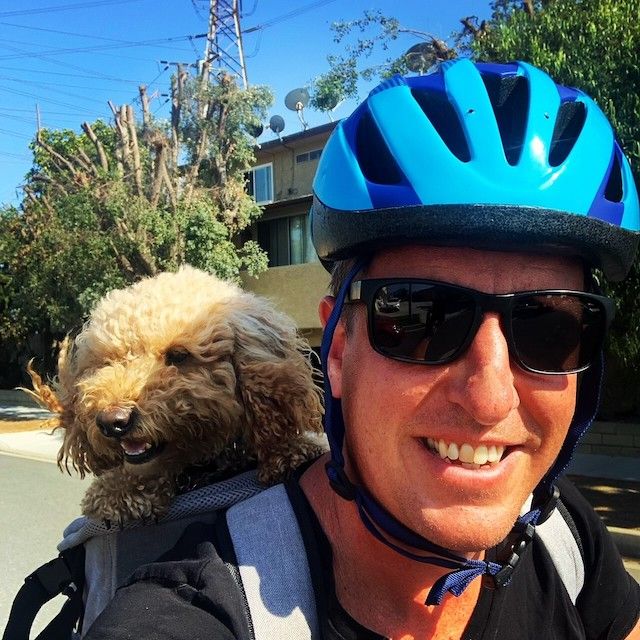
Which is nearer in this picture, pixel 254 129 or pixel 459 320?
pixel 459 320

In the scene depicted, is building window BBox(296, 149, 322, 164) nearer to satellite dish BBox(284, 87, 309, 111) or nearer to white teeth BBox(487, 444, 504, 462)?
satellite dish BBox(284, 87, 309, 111)

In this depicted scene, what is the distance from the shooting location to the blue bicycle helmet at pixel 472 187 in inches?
48.6

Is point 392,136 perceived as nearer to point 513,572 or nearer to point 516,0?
point 513,572

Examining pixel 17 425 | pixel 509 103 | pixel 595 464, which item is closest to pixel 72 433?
pixel 509 103

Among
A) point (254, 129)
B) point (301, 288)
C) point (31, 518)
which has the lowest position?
point (31, 518)

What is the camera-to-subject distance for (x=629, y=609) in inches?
64.6

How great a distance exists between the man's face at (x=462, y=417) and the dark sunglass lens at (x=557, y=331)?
0.10 feet

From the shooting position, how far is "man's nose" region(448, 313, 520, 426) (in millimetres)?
1166

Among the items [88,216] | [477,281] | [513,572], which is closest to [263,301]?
[477,281]

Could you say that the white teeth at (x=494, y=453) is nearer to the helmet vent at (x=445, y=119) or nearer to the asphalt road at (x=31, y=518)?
the helmet vent at (x=445, y=119)

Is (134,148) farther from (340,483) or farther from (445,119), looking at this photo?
(340,483)

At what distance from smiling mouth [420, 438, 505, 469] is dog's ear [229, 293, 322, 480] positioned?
0.60 meters

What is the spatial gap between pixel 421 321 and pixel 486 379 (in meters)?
0.17

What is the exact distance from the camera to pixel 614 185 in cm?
156
